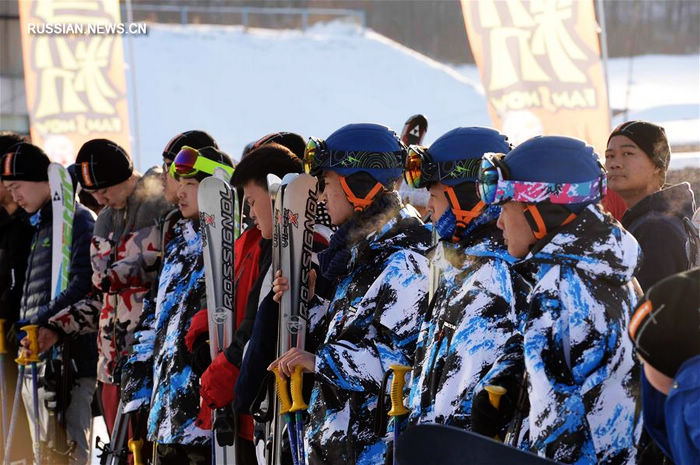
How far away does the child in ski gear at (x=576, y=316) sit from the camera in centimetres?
243

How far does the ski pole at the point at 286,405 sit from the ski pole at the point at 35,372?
2573mm

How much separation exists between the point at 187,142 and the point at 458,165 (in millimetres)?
2207

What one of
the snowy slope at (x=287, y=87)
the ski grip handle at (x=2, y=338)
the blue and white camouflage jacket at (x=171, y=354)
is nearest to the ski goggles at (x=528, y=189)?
the blue and white camouflage jacket at (x=171, y=354)

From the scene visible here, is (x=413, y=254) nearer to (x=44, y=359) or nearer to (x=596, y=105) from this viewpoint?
(x=44, y=359)

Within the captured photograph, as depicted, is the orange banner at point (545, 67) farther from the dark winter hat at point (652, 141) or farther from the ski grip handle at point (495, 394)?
the ski grip handle at point (495, 394)

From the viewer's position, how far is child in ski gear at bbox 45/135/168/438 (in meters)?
5.21

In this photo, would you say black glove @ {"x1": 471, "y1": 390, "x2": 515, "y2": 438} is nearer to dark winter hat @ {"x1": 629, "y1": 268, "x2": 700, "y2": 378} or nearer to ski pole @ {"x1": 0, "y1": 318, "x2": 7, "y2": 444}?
dark winter hat @ {"x1": 629, "y1": 268, "x2": 700, "y2": 378}

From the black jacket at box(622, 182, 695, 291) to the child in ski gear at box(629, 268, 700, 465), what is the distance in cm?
199

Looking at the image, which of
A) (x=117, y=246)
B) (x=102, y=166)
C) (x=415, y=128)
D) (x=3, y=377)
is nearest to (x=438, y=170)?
(x=117, y=246)

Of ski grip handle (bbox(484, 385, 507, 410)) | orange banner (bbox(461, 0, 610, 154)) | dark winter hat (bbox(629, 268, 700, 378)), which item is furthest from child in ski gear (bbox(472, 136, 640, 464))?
orange banner (bbox(461, 0, 610, 154))

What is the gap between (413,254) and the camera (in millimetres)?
3445

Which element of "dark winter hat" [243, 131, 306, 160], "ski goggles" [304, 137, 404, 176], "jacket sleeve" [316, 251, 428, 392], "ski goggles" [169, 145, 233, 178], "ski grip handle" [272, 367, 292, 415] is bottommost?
"ski grip handle" [272, 367, 292, 415]

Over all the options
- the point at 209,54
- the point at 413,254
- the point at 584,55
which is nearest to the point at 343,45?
the point at 209,54

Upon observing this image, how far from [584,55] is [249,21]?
93.3ft
